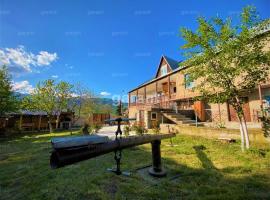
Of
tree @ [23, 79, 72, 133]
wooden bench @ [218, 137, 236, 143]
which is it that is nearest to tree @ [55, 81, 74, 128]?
tree @ [23, 79, 72, 133]

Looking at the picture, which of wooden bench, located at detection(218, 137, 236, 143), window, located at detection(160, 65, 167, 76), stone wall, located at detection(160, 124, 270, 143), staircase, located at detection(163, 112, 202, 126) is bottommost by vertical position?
wooden bench, located at detection(218, 137, 236, 143)

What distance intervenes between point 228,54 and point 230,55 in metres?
0.10

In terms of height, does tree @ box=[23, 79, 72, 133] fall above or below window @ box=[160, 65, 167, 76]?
below

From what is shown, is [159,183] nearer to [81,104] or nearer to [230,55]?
[230,55]

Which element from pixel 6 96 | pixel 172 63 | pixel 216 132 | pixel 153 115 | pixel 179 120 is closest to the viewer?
pixel 216 132

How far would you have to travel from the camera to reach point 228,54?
784 centimetres

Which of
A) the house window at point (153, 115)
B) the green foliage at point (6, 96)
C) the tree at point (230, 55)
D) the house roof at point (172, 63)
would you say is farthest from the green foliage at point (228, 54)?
the green foliage at point (6, 96)

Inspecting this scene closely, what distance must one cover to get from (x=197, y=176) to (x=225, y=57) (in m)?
5.89

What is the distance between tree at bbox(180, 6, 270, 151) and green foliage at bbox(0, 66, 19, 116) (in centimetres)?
1939

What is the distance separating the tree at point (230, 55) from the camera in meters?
7.53

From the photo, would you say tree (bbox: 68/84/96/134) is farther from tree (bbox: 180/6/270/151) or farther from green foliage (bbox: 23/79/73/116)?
tree (bbox: 180/6/270/151)

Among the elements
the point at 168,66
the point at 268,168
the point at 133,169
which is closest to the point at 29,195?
the point at 133,169

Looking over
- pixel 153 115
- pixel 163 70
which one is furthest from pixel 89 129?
pixel 163 70

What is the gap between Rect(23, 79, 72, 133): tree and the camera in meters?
21.7
